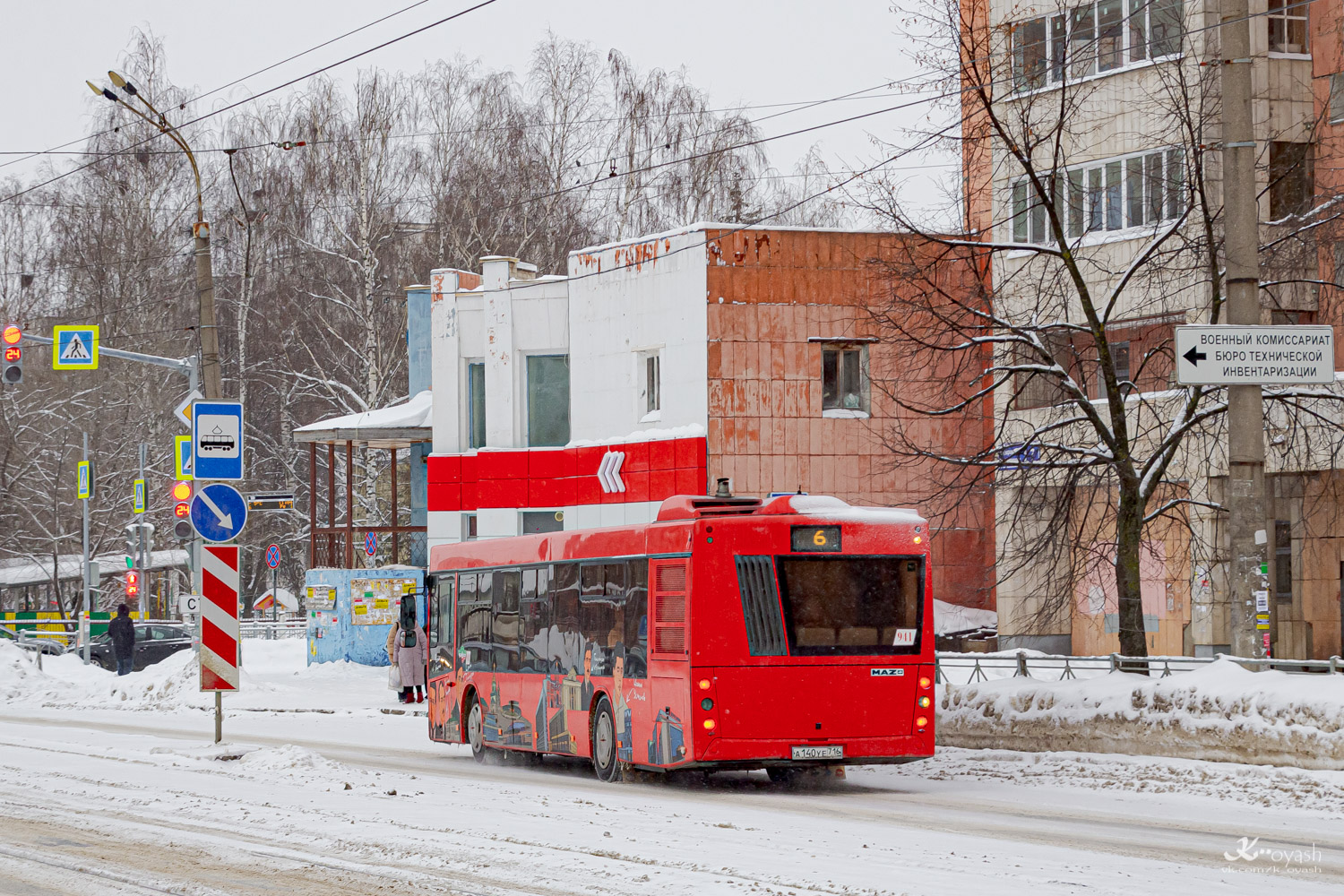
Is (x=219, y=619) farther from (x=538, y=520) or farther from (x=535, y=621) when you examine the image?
(x=538, y=520)

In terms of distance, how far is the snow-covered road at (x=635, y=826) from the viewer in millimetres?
10156

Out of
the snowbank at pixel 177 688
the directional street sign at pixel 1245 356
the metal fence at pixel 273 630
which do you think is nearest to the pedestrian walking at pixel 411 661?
the snowbank at pixel 177 688

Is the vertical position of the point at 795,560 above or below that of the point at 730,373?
below

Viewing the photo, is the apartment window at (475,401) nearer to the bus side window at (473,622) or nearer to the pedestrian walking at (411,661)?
the pedestrian walking at (411,661)

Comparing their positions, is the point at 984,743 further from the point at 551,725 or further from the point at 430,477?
the point at 430,477

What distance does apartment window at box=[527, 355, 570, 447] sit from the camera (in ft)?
132

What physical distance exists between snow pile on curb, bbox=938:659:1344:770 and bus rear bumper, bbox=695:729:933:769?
1.91 metres

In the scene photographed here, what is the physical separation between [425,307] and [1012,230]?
56.0 feet

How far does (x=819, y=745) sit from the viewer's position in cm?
1623

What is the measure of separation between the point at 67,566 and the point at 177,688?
43536 millimetres

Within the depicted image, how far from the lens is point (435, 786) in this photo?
1588cm

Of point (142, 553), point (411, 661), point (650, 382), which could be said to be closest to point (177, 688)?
point (411, 661)

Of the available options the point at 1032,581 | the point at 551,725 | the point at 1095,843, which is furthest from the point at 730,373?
the point at 1095,843

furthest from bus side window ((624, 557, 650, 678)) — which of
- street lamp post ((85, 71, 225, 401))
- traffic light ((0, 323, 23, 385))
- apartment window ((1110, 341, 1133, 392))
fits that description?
apartment window ((1110, 341, 1133, 392))
